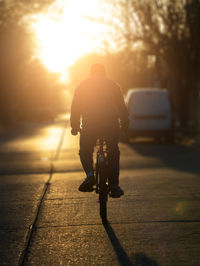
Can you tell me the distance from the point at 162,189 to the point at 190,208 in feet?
6.06

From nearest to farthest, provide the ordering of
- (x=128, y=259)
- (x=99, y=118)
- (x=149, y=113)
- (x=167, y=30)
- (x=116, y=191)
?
(x=128, y=259) < (x=116, y=191) < (x=99, y=118) < (x=149, y=113) < (x=167, y=30)

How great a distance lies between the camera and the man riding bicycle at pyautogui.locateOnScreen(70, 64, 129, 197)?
6969mm

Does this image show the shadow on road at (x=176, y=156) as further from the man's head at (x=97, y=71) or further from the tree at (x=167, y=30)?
the tree at (x=167, y=30)

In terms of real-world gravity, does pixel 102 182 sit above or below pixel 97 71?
below

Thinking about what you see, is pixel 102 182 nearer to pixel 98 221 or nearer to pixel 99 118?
Result: pixel 98 221

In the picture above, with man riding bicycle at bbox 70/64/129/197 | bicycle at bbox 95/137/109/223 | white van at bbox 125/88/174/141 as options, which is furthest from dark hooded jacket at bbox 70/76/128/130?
white van at bbox 125/88/174/141

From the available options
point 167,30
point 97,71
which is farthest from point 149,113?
point 97,71

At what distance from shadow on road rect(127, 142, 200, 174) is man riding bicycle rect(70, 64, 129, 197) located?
4973mm

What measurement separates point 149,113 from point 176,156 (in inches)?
212

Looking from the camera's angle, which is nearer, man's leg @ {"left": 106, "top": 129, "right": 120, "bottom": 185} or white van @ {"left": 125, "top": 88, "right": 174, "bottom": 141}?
man's leg @ {"left": 106, "top": 129, "right": 120, "bottom": 185}

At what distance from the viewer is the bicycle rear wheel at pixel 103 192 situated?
6.63m

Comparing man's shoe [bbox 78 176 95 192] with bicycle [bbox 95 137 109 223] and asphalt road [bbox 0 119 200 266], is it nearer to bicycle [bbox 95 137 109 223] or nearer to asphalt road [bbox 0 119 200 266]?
bicycle [bbox 95 137 109 223]

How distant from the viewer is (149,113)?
21.0 meters

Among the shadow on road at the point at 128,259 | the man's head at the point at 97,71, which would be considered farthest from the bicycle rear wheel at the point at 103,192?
the man's head at the point at 97,71
